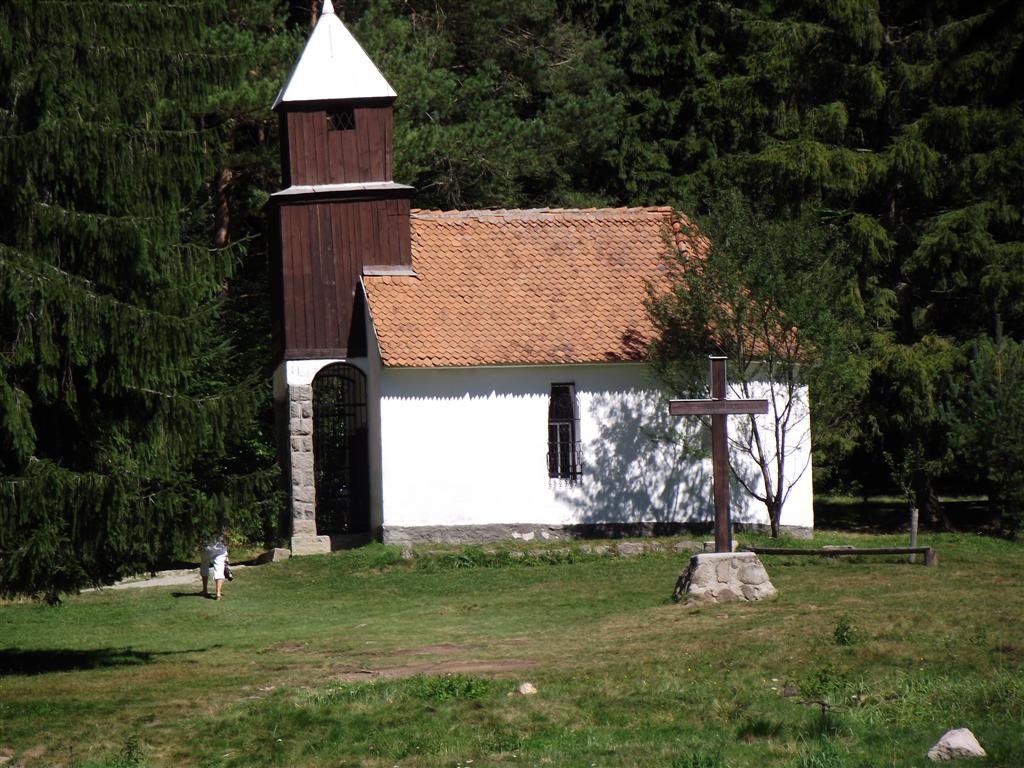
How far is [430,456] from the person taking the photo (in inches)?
949

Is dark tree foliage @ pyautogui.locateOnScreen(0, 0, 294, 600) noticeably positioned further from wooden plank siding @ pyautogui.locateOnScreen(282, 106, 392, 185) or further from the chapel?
wooden plank siding @ pyautogui.locateOnScreen(282, 106, 392, 185)

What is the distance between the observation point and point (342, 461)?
27156 millimetres

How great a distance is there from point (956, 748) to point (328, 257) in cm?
1760

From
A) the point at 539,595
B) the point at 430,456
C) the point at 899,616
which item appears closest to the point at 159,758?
the point at 899,616

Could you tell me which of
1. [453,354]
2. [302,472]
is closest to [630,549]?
[453,354]

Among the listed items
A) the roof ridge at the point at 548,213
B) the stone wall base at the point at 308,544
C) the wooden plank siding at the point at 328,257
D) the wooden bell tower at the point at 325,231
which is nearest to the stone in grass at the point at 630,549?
the wooden bell tower at the point at 325,231

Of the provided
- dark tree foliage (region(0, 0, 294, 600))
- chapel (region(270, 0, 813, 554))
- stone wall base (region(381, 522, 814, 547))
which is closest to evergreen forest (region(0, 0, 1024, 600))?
dark tree foliage (region(0, 0, 294, 600))

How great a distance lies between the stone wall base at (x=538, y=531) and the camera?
24.0 meters

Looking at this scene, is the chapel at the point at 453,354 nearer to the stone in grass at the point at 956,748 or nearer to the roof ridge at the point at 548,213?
the roof ridge at the point at 548,213

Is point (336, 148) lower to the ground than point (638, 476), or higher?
higher

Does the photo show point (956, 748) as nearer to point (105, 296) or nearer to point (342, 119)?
point (105, 296)

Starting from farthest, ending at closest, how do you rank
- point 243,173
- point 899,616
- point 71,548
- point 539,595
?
point 243,173
point 539,595
point 899,616
point 71,548

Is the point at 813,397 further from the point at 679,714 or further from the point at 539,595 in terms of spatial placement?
the point at 679,714

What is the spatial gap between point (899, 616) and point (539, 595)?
5962 mm
